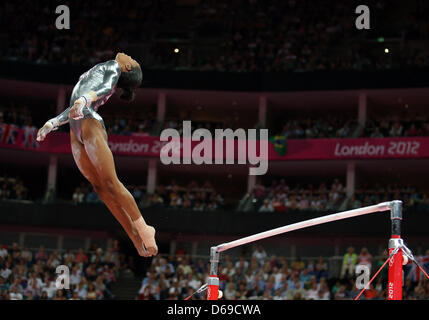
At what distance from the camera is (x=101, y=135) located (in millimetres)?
7641

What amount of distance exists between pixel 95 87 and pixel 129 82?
2.05 ft

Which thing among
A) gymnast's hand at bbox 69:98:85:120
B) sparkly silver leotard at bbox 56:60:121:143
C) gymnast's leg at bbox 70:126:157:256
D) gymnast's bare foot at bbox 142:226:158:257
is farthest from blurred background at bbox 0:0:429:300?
gymnast's hand at bbox 69:98:85:120

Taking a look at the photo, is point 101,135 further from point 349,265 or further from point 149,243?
point 349,265


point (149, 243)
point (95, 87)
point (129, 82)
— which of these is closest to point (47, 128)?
point (95, 87)

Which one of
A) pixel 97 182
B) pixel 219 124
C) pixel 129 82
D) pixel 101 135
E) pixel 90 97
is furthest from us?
pixel 219 124

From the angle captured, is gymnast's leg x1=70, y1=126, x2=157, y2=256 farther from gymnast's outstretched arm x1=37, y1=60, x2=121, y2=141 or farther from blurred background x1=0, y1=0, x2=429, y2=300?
blurred background x1=0, y1=0, x2=429, y2=300

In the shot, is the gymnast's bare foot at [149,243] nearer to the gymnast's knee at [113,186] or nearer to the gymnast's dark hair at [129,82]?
the gymnast's knee at [113,186]

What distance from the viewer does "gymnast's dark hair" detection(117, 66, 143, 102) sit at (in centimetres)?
820

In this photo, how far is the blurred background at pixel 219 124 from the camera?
2734 centimetres

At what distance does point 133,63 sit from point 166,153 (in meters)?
22.4

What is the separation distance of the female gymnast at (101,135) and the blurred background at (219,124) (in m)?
15.4
